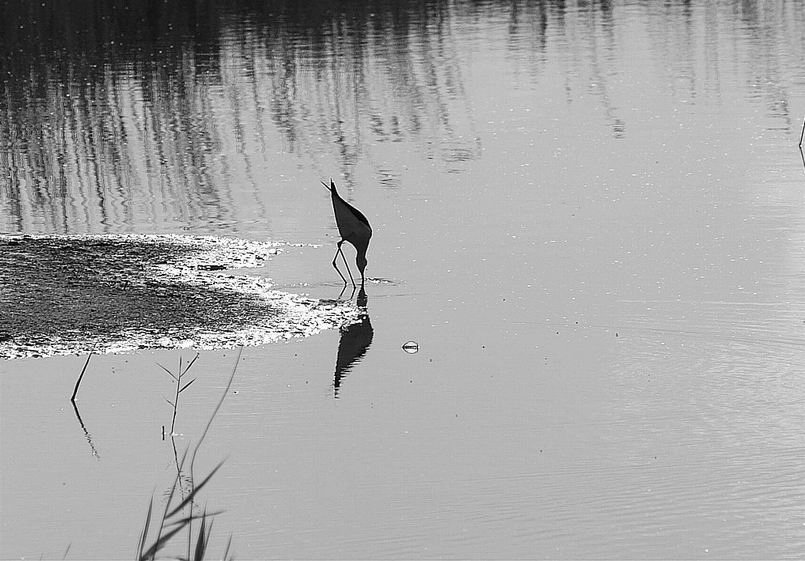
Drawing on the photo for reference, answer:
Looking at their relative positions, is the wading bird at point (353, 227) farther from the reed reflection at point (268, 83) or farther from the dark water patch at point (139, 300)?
the reed reflection at point (268, 83)

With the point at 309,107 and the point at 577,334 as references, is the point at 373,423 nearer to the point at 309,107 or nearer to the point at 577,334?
the point at 577,334

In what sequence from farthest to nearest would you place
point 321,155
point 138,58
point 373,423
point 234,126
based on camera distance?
1. point 138,58
2. point 234,126
3. point 321,155
4. point 373,423

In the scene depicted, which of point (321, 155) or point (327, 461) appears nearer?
point (327, 461)

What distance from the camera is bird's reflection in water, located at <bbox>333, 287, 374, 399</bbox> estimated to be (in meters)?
5.80

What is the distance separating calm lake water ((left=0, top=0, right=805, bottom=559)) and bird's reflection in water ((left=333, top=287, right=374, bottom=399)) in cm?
2

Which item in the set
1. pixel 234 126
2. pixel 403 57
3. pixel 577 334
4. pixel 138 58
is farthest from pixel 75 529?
pixel 138 58

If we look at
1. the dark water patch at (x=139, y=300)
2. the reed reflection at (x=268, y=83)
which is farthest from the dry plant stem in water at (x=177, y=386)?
the reed reflection at (x=268, y=83)

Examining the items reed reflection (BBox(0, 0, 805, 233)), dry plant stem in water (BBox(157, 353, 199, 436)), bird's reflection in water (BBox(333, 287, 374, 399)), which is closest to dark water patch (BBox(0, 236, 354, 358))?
bird's reflection in water (BBox(333, 287, 374, 399))

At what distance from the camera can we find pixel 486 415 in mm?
5223

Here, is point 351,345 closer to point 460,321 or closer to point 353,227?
point 460,321

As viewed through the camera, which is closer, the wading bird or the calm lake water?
the calm lake water

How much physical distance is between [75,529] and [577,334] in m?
2.69

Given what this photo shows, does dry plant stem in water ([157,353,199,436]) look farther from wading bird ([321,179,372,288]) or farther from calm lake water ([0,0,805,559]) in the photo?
wading bird ([321,179,372,288])

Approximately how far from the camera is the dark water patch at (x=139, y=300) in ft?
20.2
